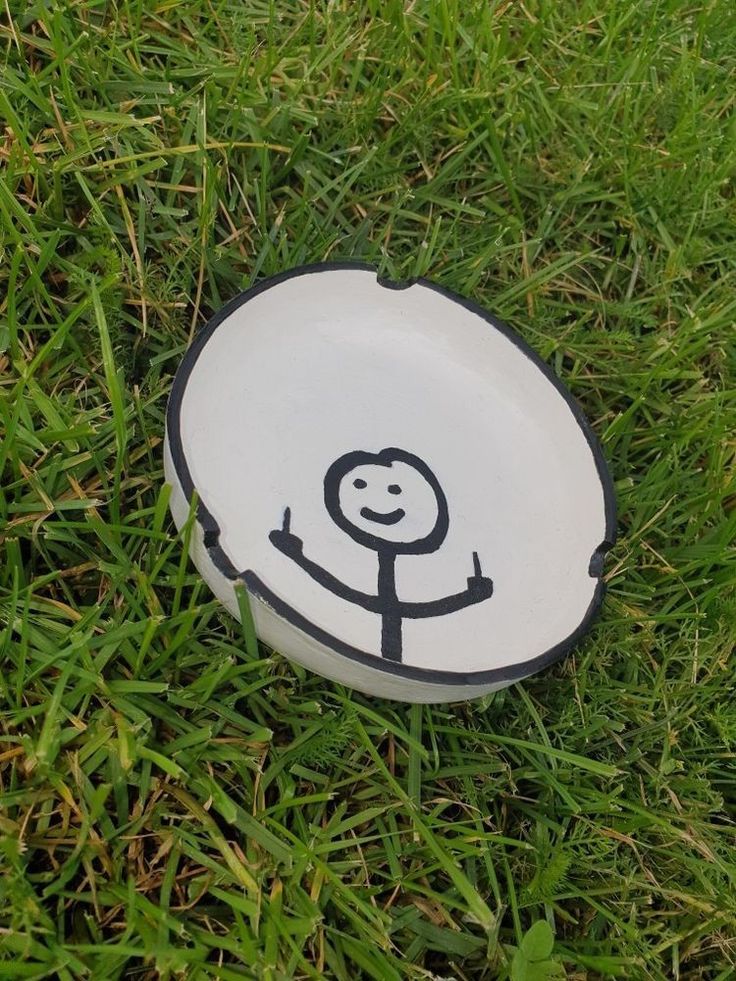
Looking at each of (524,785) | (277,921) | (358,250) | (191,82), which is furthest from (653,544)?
(191,82)

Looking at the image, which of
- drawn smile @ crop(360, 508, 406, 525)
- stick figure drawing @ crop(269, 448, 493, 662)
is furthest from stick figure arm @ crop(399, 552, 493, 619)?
drawn smile @ crop(360, 508, 406, 525)

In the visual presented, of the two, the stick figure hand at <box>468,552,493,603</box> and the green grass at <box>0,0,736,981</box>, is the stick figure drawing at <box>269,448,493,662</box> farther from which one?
the green grass at <box>0,0,736,981</box>

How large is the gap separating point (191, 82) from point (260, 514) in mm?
973

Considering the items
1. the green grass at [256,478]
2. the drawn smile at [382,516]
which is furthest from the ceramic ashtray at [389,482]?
the green grass at [256,478]

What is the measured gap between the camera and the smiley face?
58.3 inches

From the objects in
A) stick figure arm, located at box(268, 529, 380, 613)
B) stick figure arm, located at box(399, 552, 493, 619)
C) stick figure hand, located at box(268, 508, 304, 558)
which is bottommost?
stick figure arm, located at box(399, 552, 493, 619)

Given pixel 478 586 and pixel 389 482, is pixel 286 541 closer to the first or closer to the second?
pixel 389 482

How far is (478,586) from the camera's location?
147 centimetres

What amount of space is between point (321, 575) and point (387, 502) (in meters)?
0.19

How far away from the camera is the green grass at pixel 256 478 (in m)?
1.25

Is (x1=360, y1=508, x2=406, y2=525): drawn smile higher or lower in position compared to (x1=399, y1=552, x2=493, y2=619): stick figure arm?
higher

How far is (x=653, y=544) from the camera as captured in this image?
67.1 inches

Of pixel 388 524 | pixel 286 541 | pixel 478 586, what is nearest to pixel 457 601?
pixel 478 586

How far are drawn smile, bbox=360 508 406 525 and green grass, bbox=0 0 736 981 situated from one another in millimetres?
285
